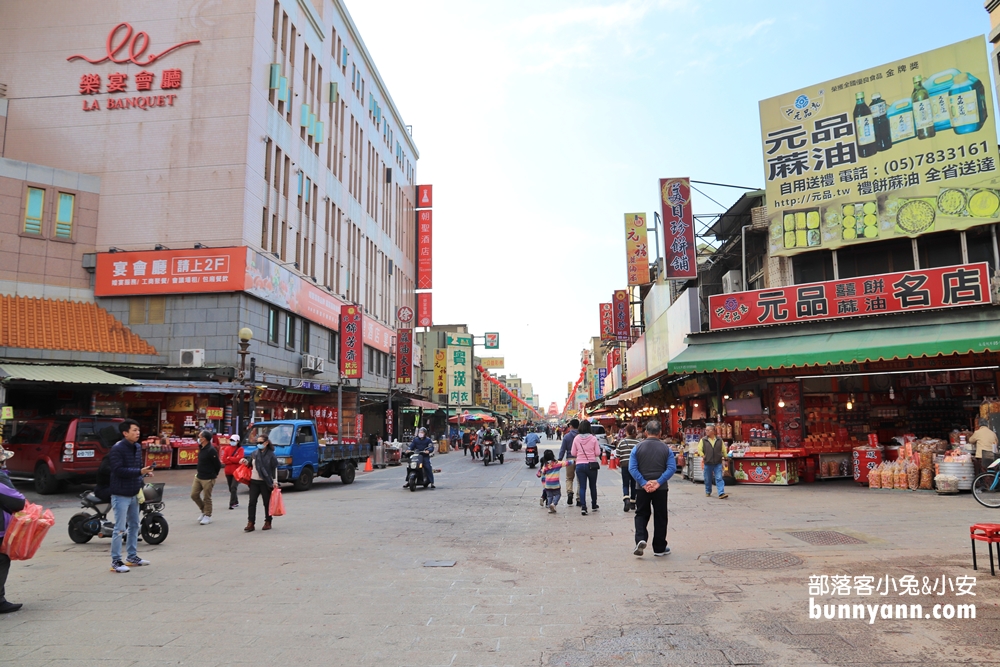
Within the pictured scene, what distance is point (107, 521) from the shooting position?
985cm

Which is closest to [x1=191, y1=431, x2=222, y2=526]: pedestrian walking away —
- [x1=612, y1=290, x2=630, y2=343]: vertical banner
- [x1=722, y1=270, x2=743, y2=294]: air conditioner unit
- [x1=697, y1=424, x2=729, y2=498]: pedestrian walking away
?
[x1=697, y1=424, x2=729, y2=498]: pedestrian walking away

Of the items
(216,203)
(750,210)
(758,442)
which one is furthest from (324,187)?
(758,442)

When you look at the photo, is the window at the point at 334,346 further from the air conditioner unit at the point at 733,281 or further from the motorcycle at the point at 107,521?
the motorcycle at the point at 107,521

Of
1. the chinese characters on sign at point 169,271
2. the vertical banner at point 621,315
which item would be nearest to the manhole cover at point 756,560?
the chinese characters on sign at point 169,271

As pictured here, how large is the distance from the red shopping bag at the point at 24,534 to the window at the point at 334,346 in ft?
101

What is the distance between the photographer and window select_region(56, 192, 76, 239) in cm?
2645

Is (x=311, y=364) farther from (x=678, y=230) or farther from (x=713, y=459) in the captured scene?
(x=713, y=459)

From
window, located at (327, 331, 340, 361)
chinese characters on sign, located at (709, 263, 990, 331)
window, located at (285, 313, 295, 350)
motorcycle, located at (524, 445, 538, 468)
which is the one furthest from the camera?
window, located at (327, 331, 340, 361)

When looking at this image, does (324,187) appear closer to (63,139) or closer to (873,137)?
(63,139)

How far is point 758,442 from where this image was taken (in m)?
18.5

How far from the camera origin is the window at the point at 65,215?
26.5 meters

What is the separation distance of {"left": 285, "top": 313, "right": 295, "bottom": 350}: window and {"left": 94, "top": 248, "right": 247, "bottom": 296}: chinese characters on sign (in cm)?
498

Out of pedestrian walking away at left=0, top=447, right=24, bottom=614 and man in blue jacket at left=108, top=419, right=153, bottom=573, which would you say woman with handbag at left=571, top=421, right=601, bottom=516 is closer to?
man in blue jacket at left=108, top=419, right=153, bottom=573

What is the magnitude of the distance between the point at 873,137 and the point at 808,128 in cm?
177
